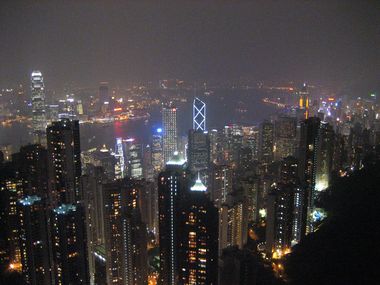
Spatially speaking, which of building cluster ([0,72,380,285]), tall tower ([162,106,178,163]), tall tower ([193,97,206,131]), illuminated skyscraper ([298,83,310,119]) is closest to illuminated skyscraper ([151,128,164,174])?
building cluster ([0,72,380,285])

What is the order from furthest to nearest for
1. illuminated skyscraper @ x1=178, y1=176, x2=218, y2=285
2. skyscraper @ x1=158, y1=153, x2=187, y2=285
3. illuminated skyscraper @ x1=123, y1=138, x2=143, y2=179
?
illuminated skyscraper @ x1=123, y1=138, x2=143, y2=179 < skyscraper @ x1=158, y1=153, x2=187, y2=285 < illuminated skyscraper @ x1=178, y1=176, x2=218, y2=285

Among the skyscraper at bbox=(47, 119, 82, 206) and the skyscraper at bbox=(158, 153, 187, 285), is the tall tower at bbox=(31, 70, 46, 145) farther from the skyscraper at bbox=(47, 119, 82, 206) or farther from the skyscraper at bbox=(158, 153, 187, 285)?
the skyscraper at bbox=(158, 153, 187, 285)

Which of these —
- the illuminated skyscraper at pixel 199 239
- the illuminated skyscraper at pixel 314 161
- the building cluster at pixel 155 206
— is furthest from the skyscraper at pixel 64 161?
the illuminated skyscraper at pixel 314 161

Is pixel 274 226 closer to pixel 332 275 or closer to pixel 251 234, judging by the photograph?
pixel 251 234

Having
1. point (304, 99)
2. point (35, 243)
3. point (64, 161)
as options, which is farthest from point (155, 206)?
point (304, 99)

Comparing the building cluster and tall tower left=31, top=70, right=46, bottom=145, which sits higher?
tall tower left=31, top=70, right=46, bottom=145

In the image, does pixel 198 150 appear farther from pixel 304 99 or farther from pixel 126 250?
pixel 304 99
